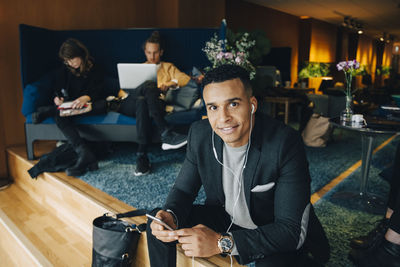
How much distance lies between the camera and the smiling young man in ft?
3.82

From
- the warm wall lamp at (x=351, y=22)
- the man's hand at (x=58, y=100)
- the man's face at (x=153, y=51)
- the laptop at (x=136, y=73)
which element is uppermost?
the warm wall lamp at (x=351, y=22)

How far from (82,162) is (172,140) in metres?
0.82

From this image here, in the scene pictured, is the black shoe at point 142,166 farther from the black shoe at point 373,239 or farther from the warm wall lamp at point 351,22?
the warm wall lamp at point 351,22

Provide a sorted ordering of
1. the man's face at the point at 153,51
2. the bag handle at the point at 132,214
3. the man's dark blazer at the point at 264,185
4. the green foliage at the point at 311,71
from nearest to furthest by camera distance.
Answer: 1. the man's dark blazer at the point at 264,185
2. the bag handle at the point at 132,214
3. the man's face at the point at 153,51
4. the green foliage at the point at 311,71

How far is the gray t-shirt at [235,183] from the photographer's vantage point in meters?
1.33

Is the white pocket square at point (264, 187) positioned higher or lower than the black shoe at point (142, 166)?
higher

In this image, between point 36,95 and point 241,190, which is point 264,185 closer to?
point 241,190

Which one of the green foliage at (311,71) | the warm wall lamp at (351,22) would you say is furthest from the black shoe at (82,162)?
the warm wall lamp at (351,22)

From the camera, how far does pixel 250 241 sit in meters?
1.15

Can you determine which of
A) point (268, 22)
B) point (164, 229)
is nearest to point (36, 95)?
point (164, 229)

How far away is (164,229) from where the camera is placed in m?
1.25

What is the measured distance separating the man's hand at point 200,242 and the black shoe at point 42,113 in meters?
2.26

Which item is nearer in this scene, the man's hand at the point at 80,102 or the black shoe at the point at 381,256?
the black shoe at the point at 381,256

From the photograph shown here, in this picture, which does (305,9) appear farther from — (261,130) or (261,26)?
(261,130)
